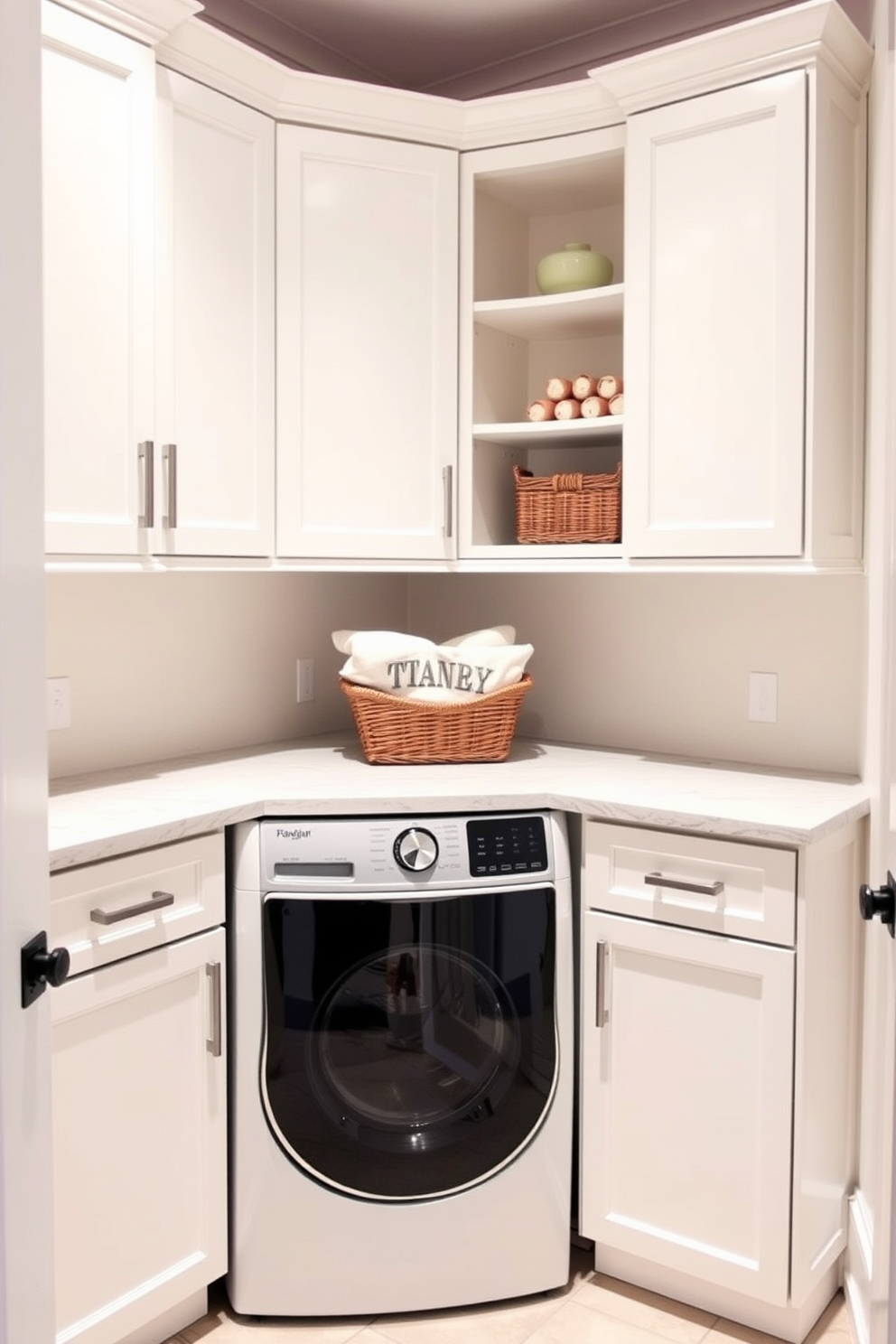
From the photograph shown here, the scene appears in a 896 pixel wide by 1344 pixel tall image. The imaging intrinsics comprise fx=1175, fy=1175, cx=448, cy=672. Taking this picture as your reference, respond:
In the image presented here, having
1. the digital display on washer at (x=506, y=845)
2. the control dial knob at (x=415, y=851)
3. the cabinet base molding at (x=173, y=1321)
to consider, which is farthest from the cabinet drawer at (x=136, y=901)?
the cabinet base molding at (x=173, y=1321)

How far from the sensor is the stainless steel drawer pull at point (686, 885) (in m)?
2.08

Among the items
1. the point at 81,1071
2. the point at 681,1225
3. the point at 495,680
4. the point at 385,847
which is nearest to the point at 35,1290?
the point at 81,1071

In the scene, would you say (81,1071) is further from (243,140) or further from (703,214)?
(703,214)

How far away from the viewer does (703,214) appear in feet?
7.39

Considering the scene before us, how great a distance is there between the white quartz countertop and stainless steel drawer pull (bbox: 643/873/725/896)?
94 mm

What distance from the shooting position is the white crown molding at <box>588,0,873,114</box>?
2105mm

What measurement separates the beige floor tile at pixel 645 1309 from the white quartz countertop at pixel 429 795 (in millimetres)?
919

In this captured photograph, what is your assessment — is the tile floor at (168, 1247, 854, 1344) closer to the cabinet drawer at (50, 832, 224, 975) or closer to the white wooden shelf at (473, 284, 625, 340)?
the cabinet drawer at (50, 832, 224, 975)

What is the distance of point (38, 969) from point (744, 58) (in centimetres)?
199

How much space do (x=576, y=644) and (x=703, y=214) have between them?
3.43ft

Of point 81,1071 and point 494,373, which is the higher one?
point 494,373

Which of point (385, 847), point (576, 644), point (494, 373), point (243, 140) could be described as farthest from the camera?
point (576, 644)

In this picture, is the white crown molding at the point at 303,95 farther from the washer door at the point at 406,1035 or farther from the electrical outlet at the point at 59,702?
the washer door at the point at 406,1035

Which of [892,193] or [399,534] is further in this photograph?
[399,534]
